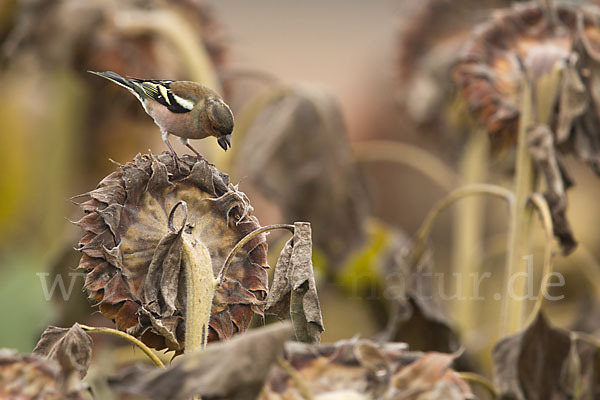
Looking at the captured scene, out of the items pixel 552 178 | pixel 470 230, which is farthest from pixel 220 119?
pixel 470 230

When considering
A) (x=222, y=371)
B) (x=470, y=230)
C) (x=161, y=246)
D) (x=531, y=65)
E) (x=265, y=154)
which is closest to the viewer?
(x=222, y=371)

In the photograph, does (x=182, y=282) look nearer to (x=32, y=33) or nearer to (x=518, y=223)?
(x=518, y=223)

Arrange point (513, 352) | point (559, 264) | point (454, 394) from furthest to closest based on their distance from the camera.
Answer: point (559, 264)
point (513, 352)
point (454, 394)

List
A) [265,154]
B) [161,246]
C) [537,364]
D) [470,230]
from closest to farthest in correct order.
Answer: [161,246] → [537,364] → [265,154] → [470,230]

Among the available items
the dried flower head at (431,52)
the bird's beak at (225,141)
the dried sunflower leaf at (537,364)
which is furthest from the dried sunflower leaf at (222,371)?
the dried flower head at (431,52)

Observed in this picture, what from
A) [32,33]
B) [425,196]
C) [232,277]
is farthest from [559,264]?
[232,277]

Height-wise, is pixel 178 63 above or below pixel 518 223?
Result: above

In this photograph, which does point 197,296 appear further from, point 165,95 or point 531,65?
point 531,65
